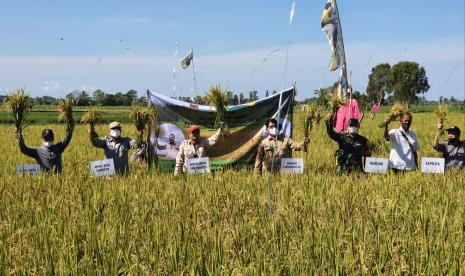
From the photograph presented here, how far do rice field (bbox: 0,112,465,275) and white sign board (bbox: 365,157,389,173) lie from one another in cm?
18

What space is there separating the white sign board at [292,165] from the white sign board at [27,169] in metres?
3.47

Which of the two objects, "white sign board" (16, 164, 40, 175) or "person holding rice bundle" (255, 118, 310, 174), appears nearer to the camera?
"white sign board" (16, 164, 40, 175)

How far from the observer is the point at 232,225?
415cm

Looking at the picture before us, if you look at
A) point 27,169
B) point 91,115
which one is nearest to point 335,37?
point 91,115

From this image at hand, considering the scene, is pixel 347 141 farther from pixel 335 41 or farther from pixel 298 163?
pixel 335 41

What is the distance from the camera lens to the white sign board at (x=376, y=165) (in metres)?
6.96

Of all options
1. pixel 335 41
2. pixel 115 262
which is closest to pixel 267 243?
pixel 115 262

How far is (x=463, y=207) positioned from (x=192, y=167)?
3.58 metres

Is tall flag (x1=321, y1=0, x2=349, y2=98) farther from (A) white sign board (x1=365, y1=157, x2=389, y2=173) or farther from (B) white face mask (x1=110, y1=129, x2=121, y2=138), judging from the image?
(B) white face mask (x1=110, y1=129, x2=121, y2=138)

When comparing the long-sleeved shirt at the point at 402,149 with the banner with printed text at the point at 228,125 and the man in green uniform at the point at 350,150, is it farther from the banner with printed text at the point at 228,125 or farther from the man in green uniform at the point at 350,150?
the banner with printed text at the point at 228,125

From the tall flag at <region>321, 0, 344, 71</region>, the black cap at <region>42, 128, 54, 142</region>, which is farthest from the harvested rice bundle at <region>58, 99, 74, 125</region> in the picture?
the tall flag at <region>321, 0, 344, 71</region>

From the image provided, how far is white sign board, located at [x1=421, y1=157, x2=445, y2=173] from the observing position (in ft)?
22.9

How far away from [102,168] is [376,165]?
388cm

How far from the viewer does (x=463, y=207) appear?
16.0 feet
